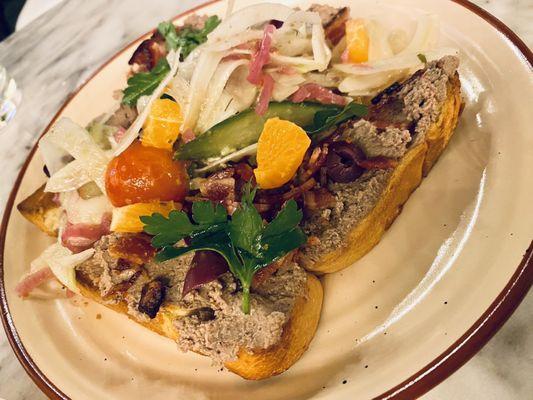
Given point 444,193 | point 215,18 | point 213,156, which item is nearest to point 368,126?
point 444,193

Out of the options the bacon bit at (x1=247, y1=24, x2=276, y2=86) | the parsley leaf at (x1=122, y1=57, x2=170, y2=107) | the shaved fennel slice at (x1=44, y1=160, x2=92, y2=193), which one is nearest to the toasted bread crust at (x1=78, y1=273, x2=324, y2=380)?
the shaved fennel slice at (x1=44, y1=160, x2=92, y2=193)

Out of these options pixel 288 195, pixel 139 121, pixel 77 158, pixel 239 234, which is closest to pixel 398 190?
pixel 288 195

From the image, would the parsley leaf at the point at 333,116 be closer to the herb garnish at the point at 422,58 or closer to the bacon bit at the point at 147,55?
the herb garnish at the point at 422,58

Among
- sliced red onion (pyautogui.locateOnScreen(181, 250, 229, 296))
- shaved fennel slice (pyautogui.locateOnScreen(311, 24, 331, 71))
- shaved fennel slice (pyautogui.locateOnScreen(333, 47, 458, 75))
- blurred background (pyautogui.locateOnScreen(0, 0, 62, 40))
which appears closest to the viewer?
sliced red onion (pyautogui.locateOnScreen(181, 250, 229, 296))

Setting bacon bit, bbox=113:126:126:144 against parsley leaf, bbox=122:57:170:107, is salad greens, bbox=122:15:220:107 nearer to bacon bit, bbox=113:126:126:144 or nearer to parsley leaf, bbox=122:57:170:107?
parsley leaf, bbox=122:57:170:107

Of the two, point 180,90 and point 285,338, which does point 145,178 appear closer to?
point 180,90

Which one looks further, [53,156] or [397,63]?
[53,156]

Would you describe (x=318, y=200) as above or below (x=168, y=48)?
below
